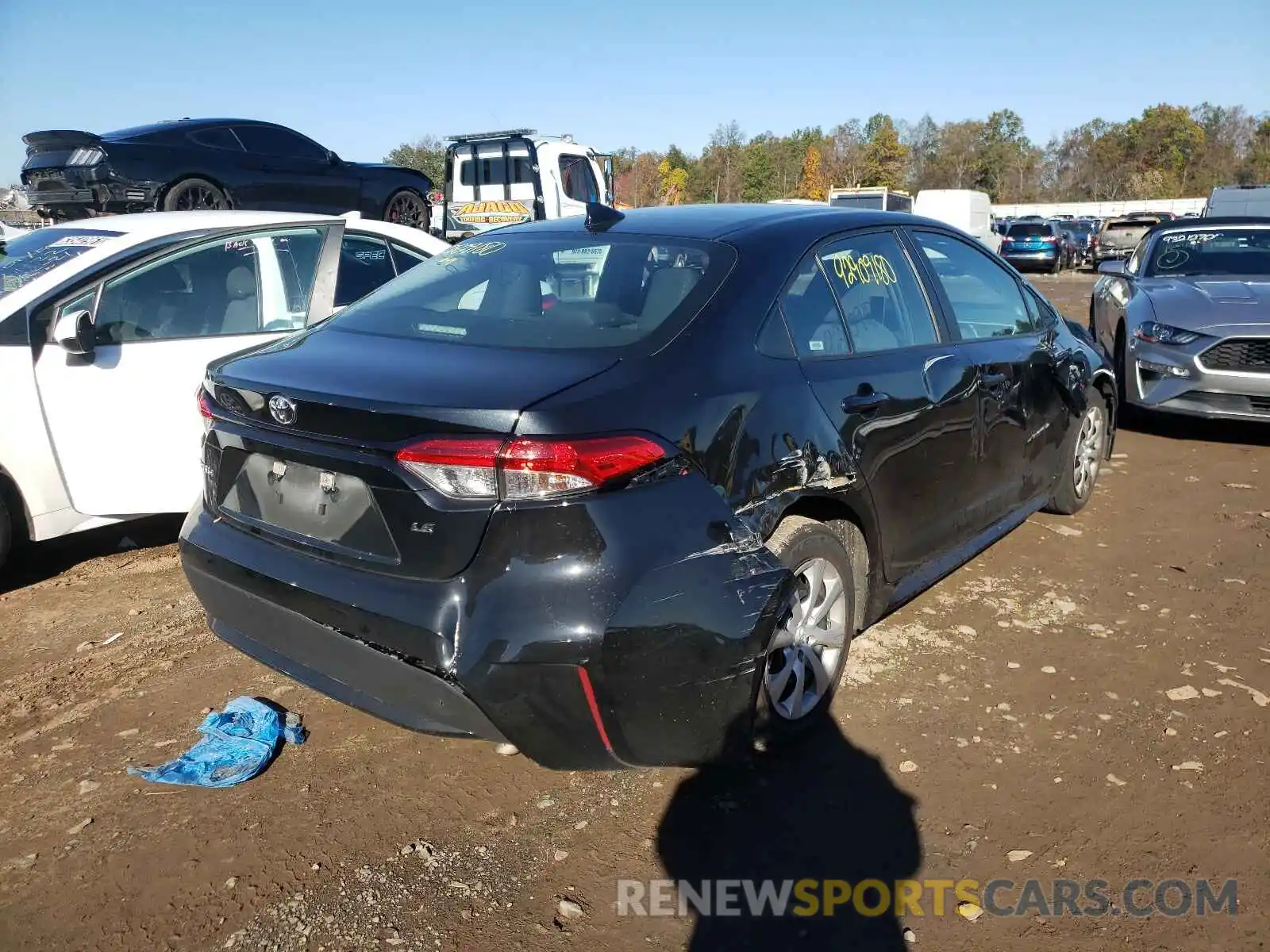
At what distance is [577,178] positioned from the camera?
15.3m

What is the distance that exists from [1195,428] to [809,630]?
6266 mm

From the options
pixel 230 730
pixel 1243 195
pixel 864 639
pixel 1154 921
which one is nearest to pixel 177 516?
pixel 230 730

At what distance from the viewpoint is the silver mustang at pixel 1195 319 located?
6500mm

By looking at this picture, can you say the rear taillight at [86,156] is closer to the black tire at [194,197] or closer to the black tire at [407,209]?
the black tire at [194,197]

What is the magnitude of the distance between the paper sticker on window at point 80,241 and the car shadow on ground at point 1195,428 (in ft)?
24.1

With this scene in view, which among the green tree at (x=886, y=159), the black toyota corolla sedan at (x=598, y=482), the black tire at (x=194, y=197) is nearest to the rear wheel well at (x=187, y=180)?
the black tire at (x=194, y=197)

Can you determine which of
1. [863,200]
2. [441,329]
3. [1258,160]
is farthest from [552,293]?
[1258,160]

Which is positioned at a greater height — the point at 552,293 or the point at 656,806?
the point at 552,293

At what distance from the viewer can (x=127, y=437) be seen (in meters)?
4.30

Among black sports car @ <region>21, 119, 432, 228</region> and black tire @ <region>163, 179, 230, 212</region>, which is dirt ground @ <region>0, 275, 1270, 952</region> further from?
black tire @ <region>163, 179, 230, 212</region>

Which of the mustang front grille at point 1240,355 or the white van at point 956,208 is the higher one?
the white van at point 956,208

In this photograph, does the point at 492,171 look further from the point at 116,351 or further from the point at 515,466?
the point at 515,466

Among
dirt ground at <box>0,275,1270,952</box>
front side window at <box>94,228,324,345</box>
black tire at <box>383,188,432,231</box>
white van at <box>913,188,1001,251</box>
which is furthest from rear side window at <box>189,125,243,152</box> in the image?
white van at <box>913,188,1001,251</box>

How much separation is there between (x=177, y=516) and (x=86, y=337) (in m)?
1.57
